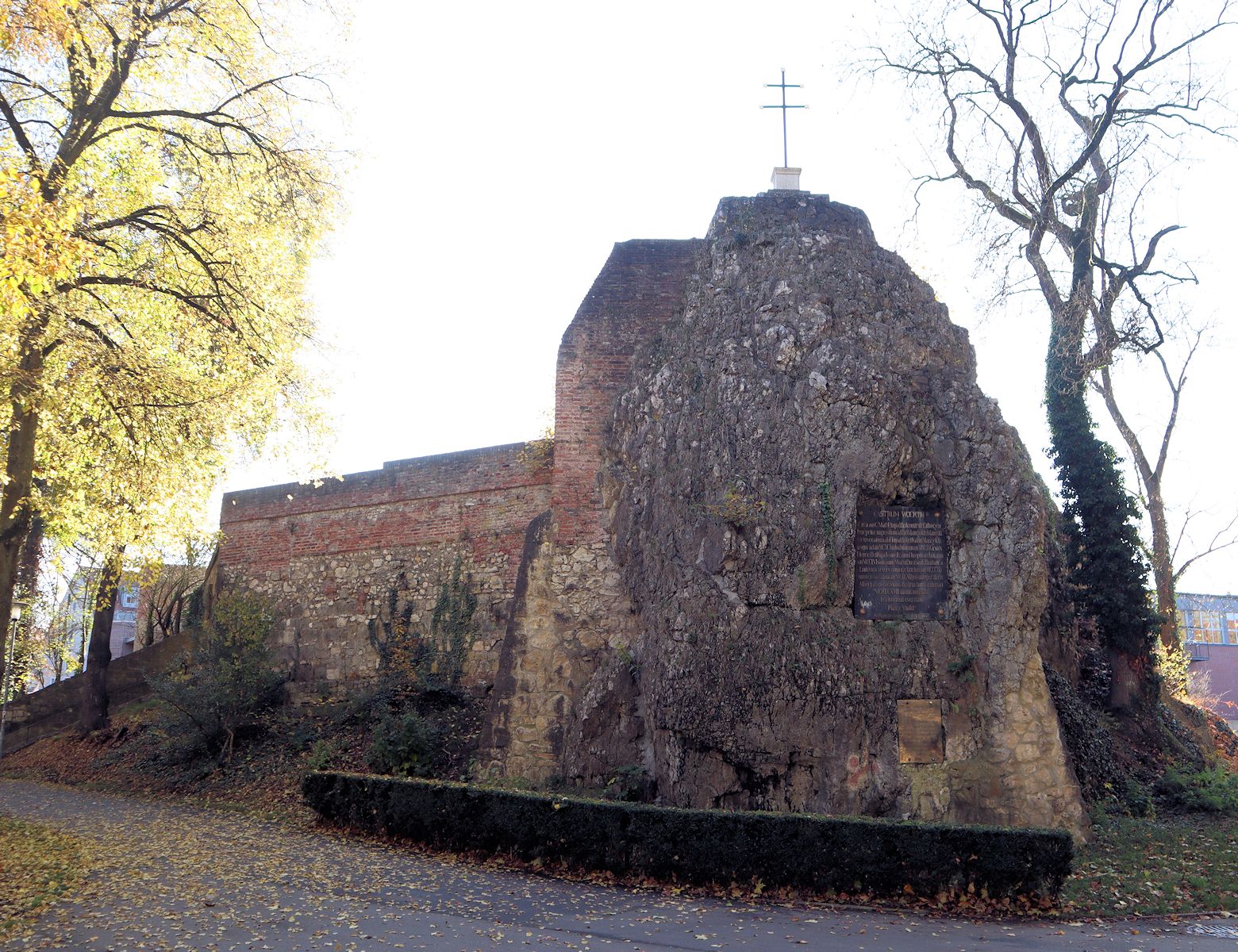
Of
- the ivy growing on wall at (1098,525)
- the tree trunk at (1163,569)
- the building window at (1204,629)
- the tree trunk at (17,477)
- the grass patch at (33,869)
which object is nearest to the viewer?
the grass patch at (33,869)

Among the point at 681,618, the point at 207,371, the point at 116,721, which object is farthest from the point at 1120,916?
the point at 116,721

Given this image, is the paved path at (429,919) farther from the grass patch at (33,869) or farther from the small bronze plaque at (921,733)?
the small bronze plaque at (921,733)

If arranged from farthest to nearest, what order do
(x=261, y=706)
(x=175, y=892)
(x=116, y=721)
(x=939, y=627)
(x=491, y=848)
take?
(x=116, y=721) < (x=261, y=706) < (x=939, y=627) < (x=491, y=848) < (x=175, y=892)

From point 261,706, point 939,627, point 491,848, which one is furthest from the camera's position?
point 261,706

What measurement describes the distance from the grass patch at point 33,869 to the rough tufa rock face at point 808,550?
5.80 metres

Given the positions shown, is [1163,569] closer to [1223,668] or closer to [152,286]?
[152,286]

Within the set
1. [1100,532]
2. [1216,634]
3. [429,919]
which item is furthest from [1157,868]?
[1216,634]

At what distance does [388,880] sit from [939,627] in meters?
6.88

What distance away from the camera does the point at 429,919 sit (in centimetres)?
807

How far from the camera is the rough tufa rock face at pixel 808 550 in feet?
37.9

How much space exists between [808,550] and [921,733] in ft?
8.21

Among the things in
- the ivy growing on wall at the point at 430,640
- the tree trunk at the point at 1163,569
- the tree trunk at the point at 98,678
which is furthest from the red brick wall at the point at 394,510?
the tree trunk at the point at 1163,569

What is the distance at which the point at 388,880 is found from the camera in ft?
31.0

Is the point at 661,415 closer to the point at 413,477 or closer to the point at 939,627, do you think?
the point at 939,627
